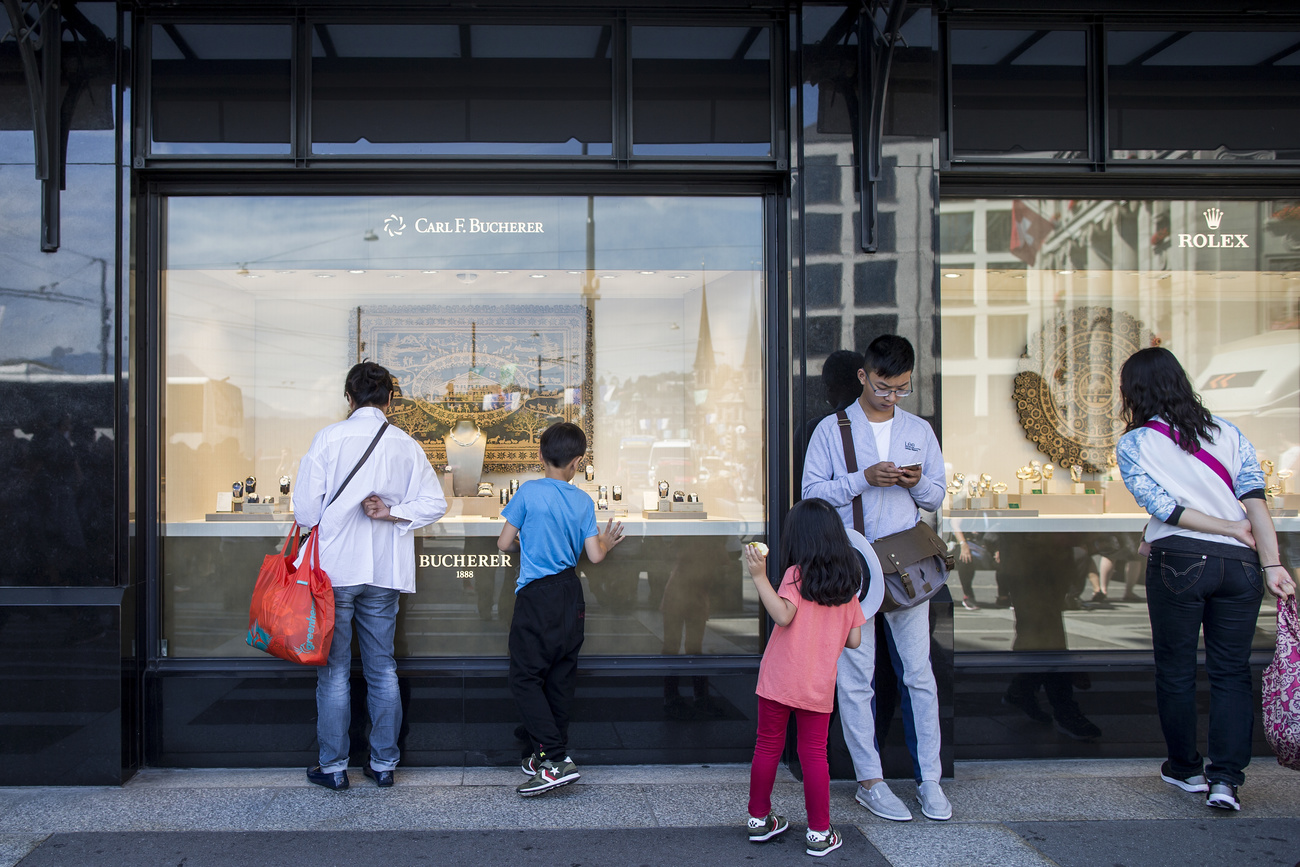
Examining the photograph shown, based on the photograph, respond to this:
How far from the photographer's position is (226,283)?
504cm

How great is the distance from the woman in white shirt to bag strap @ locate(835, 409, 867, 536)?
1236mm

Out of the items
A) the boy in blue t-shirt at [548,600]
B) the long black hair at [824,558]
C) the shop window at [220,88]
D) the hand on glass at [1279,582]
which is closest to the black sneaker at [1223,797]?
the hand on glass at [1279,582]

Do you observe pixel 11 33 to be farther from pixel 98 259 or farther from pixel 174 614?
pixel 174 614

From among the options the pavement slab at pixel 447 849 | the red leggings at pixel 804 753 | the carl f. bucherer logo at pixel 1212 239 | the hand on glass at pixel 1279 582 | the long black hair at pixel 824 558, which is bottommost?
the pavement slab at pixel 447 849

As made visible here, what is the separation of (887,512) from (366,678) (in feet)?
8.70

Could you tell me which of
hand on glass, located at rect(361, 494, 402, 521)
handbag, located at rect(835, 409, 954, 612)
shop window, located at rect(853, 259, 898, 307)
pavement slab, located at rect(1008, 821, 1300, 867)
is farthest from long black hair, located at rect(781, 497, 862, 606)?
hand on glass, located at rect(361, 494, 402, 521)

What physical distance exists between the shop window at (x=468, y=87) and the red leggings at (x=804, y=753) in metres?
3.01

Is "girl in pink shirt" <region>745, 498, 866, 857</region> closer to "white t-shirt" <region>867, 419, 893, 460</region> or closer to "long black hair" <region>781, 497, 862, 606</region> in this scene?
"long black hair" <region>781, 497, 862, 606</region>

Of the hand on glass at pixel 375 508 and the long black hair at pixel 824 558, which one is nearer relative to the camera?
the long black hair at pixel 824 558

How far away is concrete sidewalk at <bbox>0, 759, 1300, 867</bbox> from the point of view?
358 centimetres

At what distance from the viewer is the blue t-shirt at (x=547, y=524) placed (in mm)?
4254

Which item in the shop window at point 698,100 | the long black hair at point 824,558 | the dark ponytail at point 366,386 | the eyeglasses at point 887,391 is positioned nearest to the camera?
the long black hair at point 824,558

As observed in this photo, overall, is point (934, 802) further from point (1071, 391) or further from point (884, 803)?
point (1071, 391)

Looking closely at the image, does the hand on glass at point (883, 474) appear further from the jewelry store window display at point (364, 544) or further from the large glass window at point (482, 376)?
the jewelry store window display at point (364, 544)
